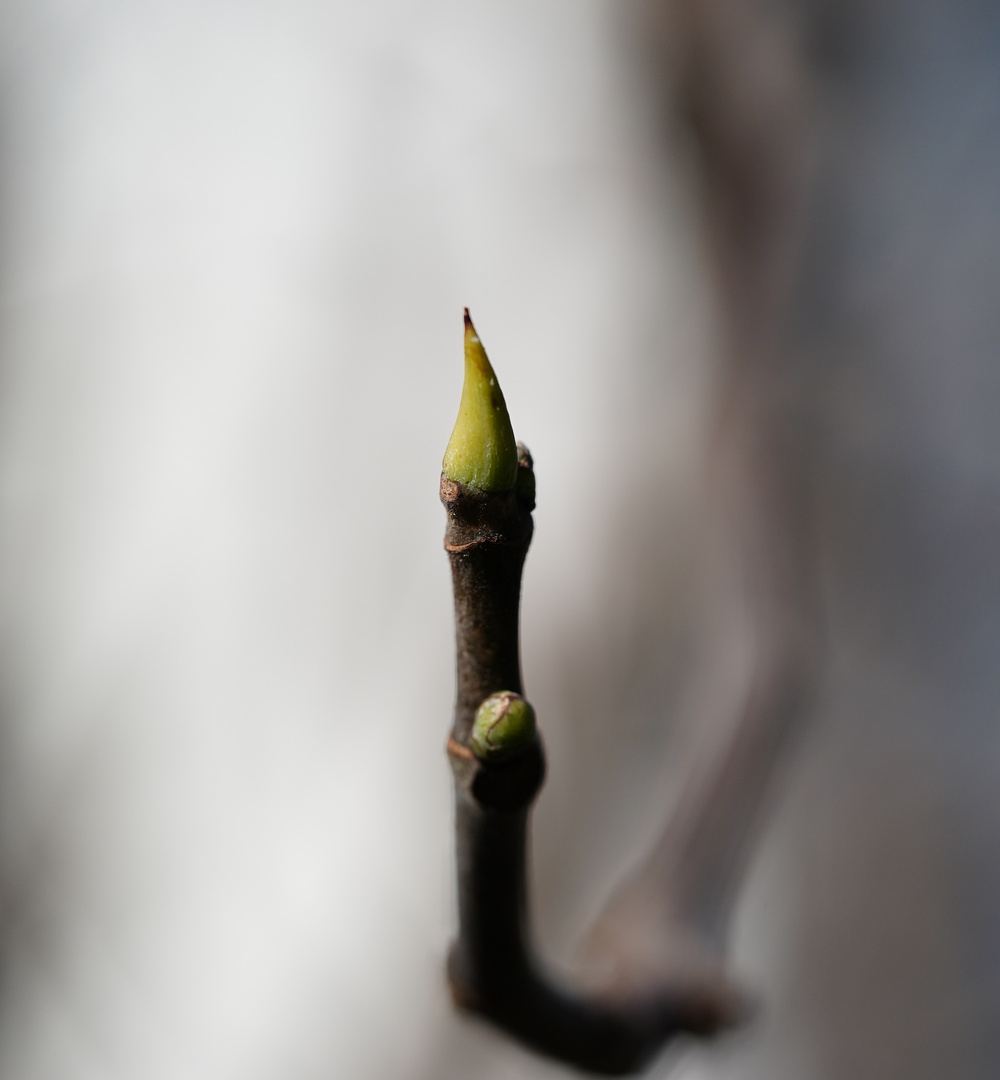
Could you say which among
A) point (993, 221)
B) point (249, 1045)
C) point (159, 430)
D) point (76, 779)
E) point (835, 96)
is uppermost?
point (835, 96)

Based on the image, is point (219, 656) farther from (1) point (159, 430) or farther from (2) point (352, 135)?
(2) point (352, 135)

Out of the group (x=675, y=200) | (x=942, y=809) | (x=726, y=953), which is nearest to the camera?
(x=726, y=953)

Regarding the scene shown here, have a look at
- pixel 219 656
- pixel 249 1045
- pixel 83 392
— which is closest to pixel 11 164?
pixel 83 392

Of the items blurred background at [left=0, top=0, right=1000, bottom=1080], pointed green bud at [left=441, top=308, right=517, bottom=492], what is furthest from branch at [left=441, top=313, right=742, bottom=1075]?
blurred background at [left=0, top=0, right=1000, bottom=1080]

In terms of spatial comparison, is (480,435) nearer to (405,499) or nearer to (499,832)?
(499,832)

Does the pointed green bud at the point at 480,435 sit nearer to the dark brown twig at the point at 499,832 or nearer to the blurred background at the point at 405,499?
the dark brown twig at the point at 499,832

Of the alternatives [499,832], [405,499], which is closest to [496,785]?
[499,832]

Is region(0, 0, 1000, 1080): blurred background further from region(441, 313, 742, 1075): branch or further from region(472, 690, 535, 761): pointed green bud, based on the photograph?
region(472, 690, 535, 761): pointed green bud
